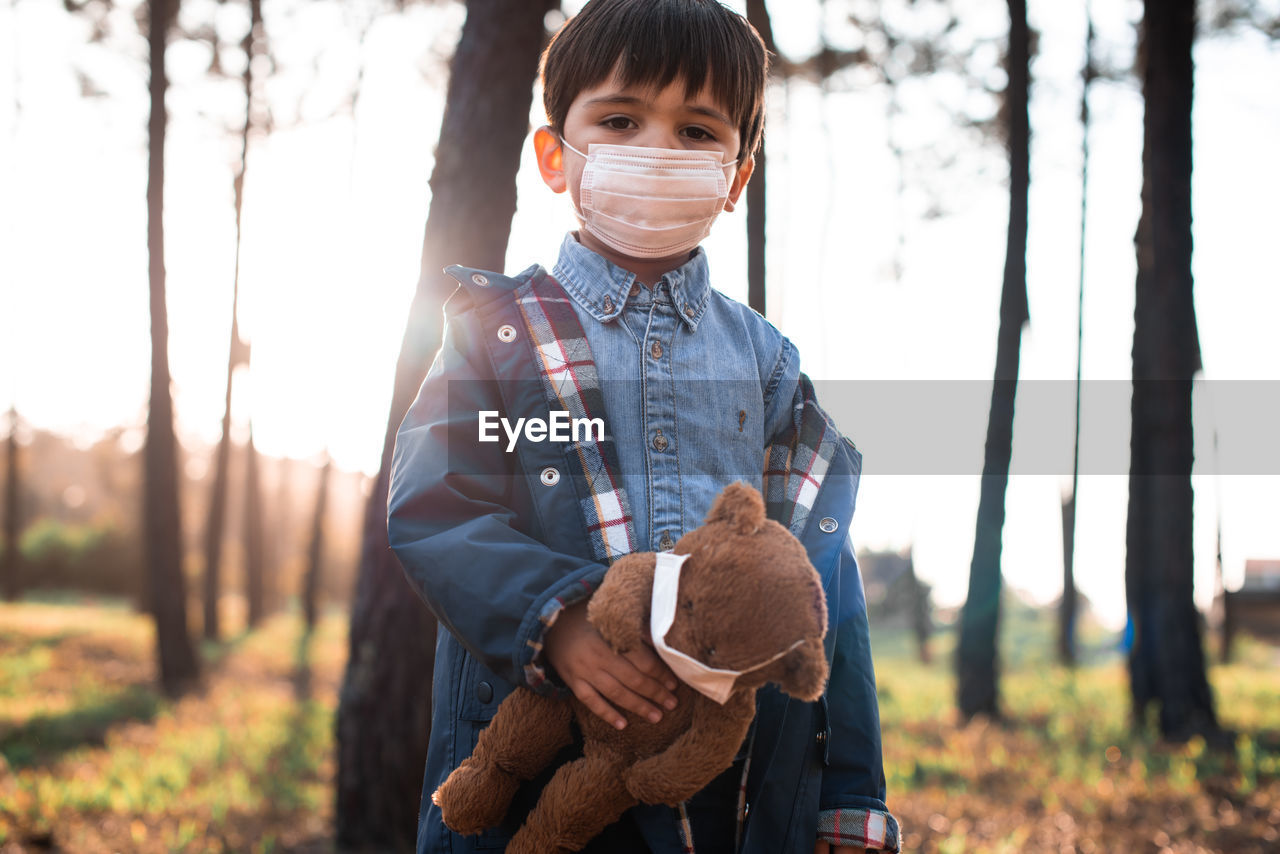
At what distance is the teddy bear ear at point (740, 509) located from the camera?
1197 mm

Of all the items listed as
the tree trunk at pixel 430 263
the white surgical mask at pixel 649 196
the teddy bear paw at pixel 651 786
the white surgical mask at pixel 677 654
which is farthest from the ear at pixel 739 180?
the tree trunk at pixel 430 263

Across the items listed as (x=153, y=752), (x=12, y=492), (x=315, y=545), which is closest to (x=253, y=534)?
(x=315, y=545)

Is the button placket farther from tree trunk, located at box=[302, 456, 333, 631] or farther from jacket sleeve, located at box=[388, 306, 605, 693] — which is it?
tree trunk, located at box=[302, 456, 333, 631]

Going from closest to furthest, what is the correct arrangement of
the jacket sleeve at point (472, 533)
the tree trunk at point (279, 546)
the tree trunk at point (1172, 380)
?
the jacket sleeve at point (472, 533)
the tree trunk at point (1172, 380)
the tree trunk at point (279, 546)

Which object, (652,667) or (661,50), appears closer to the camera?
(652,667)

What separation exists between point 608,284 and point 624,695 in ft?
2.50

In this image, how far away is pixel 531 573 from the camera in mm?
1270

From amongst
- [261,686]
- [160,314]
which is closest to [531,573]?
[160,314]

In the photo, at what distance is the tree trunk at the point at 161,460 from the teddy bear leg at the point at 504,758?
9382mm

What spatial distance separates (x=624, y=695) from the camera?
1.21m

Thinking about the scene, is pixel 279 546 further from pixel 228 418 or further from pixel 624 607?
pixel 624 607

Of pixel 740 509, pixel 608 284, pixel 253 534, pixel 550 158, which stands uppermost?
pixel 550 158

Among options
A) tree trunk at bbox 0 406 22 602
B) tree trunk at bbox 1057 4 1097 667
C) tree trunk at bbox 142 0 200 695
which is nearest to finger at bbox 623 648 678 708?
tree trunk at bbox 142 0 200 695

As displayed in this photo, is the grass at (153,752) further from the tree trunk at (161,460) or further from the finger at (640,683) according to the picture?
the finger at (640,683)
